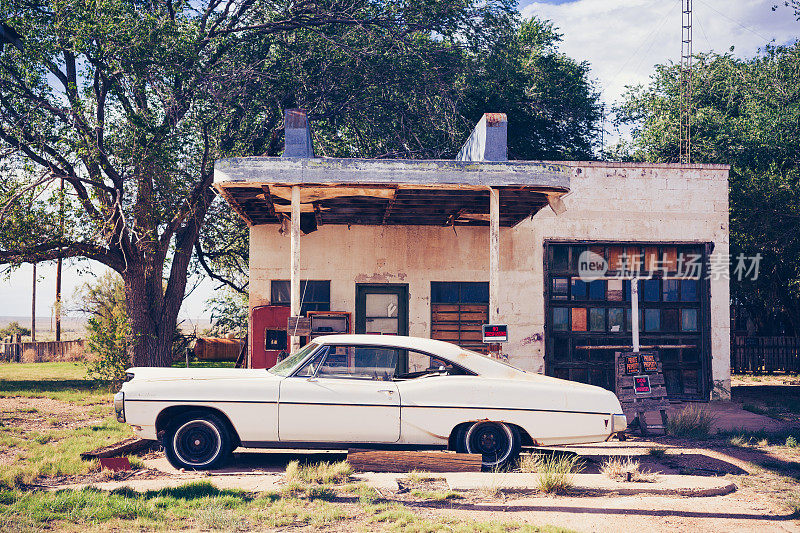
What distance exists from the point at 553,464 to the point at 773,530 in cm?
209

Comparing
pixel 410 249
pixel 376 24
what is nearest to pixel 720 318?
pixel 410 249

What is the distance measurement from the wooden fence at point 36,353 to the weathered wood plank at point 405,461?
26.3 meters

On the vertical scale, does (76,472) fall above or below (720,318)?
below

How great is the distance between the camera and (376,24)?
17203 millimetres

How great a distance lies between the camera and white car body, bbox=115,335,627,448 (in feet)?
24.3

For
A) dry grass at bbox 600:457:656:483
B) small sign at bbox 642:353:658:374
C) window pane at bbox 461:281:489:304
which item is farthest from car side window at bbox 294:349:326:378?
window pane at bbox 461:281:489:304

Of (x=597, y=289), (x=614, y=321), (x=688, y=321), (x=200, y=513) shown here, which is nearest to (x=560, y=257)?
(x=597, y=289)

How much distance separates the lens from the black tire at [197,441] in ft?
24.5

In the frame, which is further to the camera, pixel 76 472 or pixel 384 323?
pixel 384 323

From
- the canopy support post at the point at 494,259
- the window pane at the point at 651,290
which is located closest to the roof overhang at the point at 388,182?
the canopy support post at the point at 494,259

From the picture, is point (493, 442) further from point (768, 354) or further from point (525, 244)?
point (768, 354)

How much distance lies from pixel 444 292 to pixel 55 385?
11231mm

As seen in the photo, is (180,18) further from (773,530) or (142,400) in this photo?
(773,530)

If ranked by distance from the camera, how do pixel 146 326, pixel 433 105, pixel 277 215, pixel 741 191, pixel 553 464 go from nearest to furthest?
pixel 553 464, pixel 277 215, pixel 146 326, pixel 433 105, pixel 741 191
